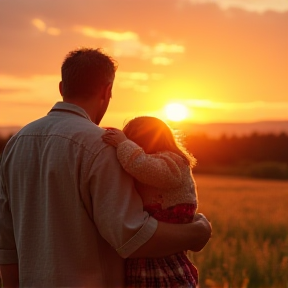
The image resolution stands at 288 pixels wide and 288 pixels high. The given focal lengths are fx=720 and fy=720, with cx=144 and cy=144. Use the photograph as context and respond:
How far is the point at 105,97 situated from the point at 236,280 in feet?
13.3

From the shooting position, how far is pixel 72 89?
3.07 metres

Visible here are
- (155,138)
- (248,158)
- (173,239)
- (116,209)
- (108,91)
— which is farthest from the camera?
(248,158)

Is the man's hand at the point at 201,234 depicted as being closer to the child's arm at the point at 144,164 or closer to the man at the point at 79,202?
the man at the point at 79,202

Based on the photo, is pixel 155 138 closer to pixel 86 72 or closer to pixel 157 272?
pixel 86 72

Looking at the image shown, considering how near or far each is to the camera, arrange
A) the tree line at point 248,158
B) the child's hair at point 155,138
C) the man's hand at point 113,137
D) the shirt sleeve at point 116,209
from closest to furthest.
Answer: the shirt sleeve at point 116,209, the man's hand at point 113,137, the child's hair at point 155,138, the tree line at point 248,158

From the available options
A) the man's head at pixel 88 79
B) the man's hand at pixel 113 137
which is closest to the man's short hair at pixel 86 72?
the man's head at pixel 88 79

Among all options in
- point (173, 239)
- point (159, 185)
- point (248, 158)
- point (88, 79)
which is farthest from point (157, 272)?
point (248, 158)

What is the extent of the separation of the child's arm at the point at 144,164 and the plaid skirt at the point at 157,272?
0.32 metres

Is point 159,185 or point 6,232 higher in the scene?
point 159,185

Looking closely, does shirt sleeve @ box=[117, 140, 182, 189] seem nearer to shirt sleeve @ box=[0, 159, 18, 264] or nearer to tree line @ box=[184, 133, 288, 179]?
shirt sleeve @ box=[0, 159, 18, 264]

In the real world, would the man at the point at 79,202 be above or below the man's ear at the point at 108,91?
below

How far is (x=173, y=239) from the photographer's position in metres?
2.98

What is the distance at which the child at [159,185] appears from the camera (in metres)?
3.00

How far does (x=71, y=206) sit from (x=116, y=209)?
0.21 meters
